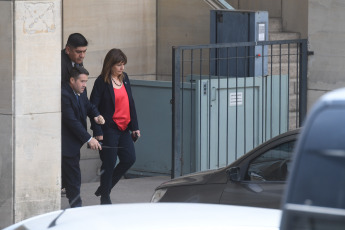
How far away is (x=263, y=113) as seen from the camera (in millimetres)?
10828

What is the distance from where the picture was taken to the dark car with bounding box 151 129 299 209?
6516 millimetres

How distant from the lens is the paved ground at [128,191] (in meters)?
9.95

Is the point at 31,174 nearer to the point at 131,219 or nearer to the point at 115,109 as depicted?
the point at 115,109

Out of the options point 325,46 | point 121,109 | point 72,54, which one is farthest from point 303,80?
point 72,54

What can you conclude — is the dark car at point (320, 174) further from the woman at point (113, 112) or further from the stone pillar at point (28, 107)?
the woman at point (113, 112)

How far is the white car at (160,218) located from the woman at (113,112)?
4629 mm

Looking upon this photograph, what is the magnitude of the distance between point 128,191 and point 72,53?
253 cm

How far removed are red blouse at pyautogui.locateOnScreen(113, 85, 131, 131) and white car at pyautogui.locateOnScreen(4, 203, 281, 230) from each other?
15.3 feet

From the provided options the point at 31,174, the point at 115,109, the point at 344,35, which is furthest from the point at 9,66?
the point at 344,35

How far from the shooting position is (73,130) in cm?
827

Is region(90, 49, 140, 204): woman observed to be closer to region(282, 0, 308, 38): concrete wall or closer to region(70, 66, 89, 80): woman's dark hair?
region(70, 66, 89, 80): woman's dark hair

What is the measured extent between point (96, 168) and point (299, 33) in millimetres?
3653

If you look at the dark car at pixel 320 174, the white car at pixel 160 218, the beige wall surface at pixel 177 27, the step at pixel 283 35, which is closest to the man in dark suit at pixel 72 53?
the beige wall surface at pixel 177 27

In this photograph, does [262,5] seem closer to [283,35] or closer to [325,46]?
[283,35]
